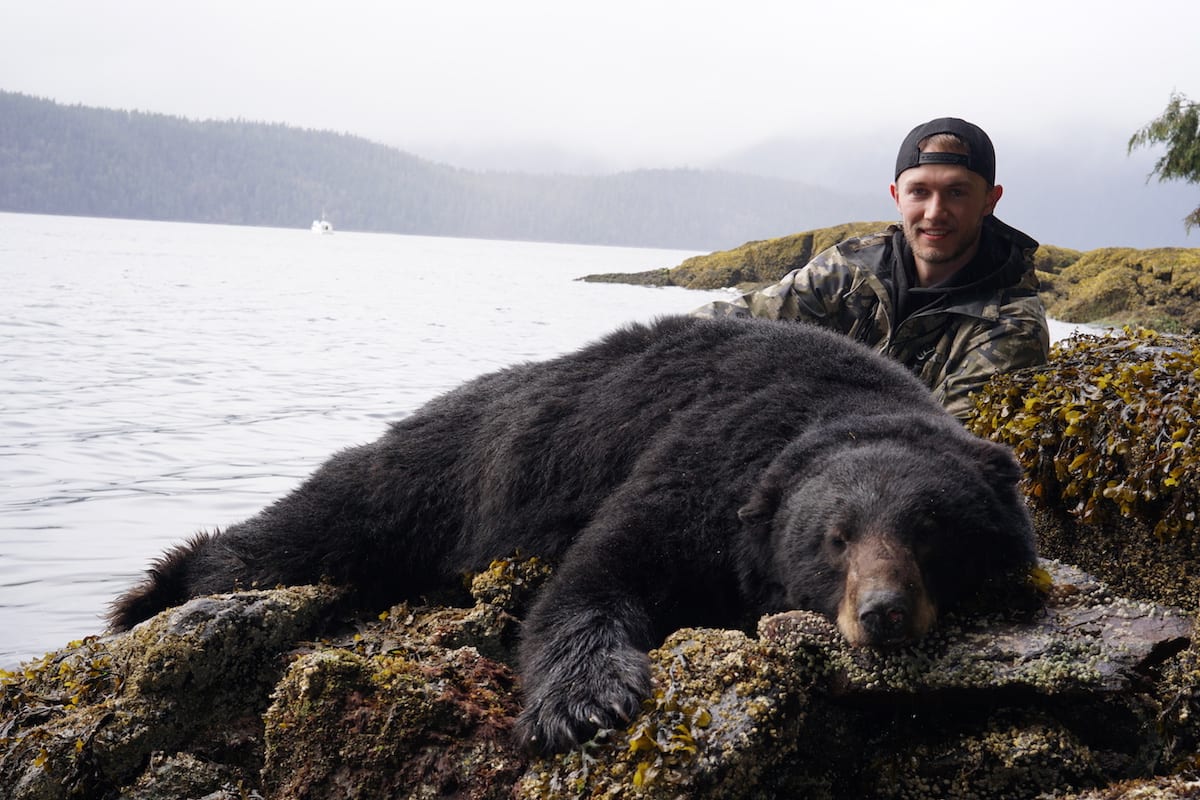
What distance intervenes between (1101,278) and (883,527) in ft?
73.0

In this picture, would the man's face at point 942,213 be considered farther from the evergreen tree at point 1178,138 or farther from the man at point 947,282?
the evergreen tree at point 1178,138

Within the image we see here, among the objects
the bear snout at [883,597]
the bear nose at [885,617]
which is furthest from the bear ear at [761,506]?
the bear nose at [885,617]

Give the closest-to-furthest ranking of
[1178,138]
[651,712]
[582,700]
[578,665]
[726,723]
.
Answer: [726,723] → [651,712] → [582,700] → [578,665] → [1178,138]

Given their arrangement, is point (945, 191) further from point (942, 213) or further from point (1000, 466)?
point (1000, 466)

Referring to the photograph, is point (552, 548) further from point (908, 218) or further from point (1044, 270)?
point (1044, 270)

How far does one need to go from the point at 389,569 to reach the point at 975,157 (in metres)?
3.34

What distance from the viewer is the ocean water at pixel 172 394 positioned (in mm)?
6203

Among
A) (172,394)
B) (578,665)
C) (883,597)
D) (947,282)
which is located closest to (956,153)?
(947,282)

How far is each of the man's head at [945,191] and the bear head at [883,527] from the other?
2122 mm

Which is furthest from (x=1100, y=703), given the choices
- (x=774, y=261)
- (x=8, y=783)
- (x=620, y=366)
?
(x=774, y=261)

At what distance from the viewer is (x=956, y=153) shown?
4.96 metres

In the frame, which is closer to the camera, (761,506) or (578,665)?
(578,665)

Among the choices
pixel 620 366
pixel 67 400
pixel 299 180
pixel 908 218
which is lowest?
pixel 67 400

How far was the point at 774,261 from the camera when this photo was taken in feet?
111
